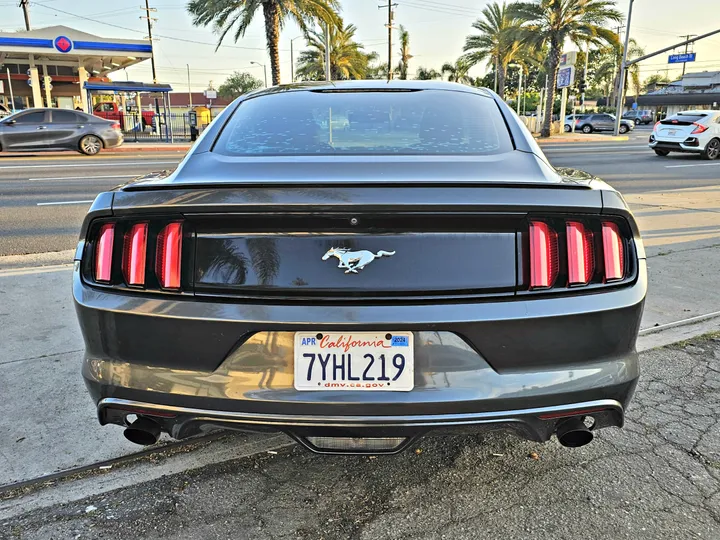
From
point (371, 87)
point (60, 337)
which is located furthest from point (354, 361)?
point (60, 337)

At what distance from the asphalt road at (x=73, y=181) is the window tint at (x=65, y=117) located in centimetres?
115

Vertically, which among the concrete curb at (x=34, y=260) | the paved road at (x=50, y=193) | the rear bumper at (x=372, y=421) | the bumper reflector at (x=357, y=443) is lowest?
the concrete curb at (x=34, y=260)

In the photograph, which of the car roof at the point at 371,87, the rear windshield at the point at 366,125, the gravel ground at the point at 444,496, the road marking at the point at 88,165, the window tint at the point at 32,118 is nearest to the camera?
the gravel ground at the point at 444,496

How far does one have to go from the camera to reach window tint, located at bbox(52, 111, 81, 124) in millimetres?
17783

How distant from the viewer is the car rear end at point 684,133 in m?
17.6

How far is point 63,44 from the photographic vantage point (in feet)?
93.4

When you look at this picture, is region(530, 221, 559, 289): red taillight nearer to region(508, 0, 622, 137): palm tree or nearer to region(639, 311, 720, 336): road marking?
→ region(639, 311, 720, 336): road marking

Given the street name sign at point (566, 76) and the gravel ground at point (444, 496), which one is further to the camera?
the street name sign at point (566, 76)

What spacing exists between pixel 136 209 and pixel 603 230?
1554 millimetres

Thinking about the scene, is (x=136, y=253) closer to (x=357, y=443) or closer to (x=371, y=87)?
(x=357, y=443)

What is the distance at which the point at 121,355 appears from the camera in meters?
1.97

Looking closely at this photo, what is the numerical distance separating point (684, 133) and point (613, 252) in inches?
739

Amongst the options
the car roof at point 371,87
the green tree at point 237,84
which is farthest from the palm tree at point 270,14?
the green tree at point 237,84

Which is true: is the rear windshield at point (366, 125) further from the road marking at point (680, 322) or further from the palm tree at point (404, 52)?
the palm tree at point (404, 52)
